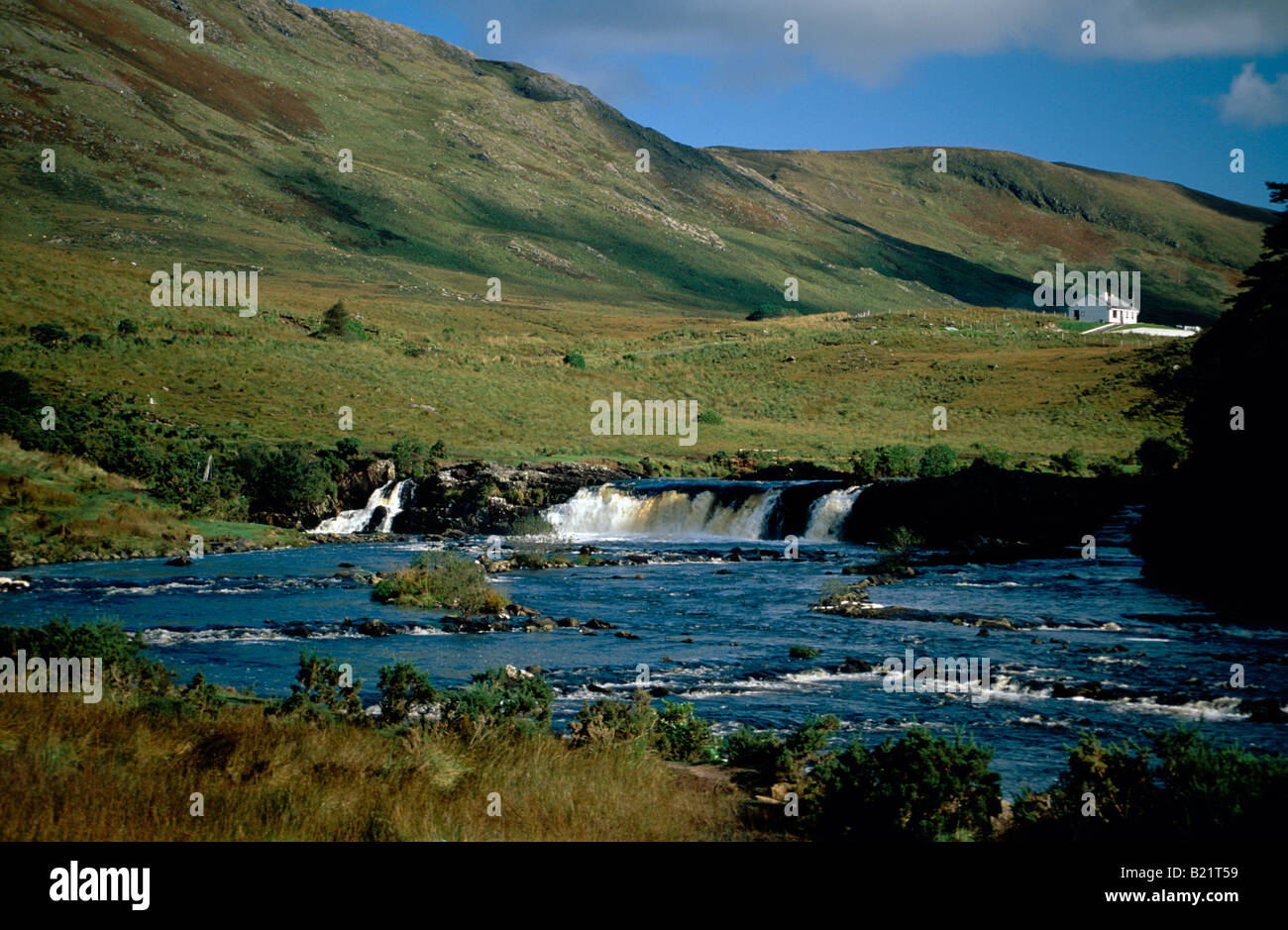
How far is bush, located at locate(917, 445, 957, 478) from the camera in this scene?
47188 mm

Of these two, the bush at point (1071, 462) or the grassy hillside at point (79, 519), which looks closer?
the grassy hillside at point (79, 519)

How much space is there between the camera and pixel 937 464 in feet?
157

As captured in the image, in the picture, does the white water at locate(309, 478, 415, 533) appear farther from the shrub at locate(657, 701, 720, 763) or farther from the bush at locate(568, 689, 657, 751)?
the bush at locate(568, 689, 657, 751)

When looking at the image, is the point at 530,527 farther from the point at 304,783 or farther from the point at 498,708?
the point at 304,783

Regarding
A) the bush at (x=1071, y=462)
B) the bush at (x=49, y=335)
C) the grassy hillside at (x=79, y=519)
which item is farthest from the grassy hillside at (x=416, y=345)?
the grassy hillside at (x=79, y=519)

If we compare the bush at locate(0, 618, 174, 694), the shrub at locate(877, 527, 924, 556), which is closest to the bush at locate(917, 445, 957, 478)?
the shrub at locate(877, 527, 924, 556)

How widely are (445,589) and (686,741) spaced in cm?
1458

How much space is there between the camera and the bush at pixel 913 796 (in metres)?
8.55

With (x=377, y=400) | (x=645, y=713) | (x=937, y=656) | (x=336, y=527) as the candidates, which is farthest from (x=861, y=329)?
(x=645, y=713)

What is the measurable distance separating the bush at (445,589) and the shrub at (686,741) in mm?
11814

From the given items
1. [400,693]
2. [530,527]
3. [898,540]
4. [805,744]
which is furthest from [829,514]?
Result: [400,693]

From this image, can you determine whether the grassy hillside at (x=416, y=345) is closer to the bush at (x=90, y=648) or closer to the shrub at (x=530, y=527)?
the shrub at (x=530, y=527)

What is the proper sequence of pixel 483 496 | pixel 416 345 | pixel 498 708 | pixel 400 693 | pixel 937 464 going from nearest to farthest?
1. pixel 498 708
2. pixel 400 693
3. pixel 483 496
4. pixel 937 464
5. pixel 416 345

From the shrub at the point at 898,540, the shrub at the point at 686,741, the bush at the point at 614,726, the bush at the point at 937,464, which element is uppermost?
the bush at the point at 937,464
